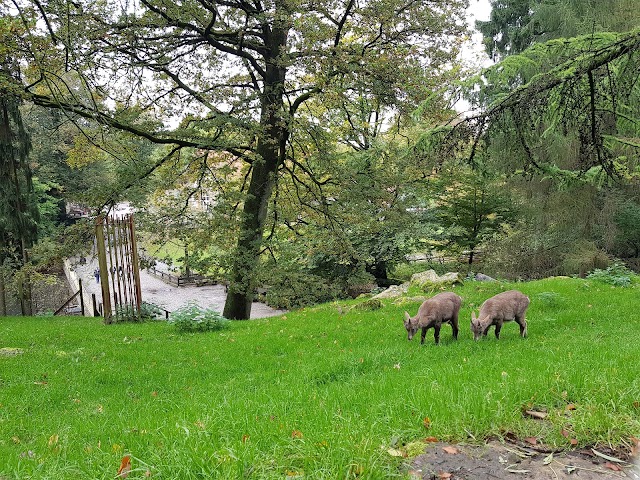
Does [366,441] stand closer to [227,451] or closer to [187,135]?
[227,451]

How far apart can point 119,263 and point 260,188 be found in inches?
199

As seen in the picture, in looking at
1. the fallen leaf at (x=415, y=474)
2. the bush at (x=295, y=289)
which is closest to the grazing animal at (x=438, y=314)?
the fallen leaf at (x=415, y=474)

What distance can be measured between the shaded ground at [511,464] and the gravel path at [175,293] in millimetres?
26576

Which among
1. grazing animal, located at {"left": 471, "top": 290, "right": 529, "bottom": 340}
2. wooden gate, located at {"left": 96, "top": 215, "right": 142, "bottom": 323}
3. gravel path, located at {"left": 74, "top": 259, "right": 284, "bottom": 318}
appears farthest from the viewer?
gravel path, located at {"left": 74, "top": 259, "right": 284, "bottom": 318}

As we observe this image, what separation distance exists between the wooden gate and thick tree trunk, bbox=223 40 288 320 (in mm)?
3085

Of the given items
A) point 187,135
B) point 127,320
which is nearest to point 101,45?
point 187,135

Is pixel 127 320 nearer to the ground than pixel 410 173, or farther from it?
nearer to the ground

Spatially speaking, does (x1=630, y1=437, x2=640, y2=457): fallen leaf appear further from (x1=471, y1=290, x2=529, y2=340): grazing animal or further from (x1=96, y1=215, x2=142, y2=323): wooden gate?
(x1=96, y1=215, x2=142, y2=323): wooden gate

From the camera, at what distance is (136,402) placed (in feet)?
18.7

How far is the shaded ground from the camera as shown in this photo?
100 inches

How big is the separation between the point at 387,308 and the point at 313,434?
8743mm

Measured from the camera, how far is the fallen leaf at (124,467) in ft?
8.48

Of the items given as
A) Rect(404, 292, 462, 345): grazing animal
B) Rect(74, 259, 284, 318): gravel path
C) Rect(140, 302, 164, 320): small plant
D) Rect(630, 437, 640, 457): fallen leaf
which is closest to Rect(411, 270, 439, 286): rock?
Rect(404, 292, 462, 345): grazing animal

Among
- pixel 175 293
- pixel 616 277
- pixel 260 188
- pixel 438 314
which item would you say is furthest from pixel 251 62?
pixel 175 293
